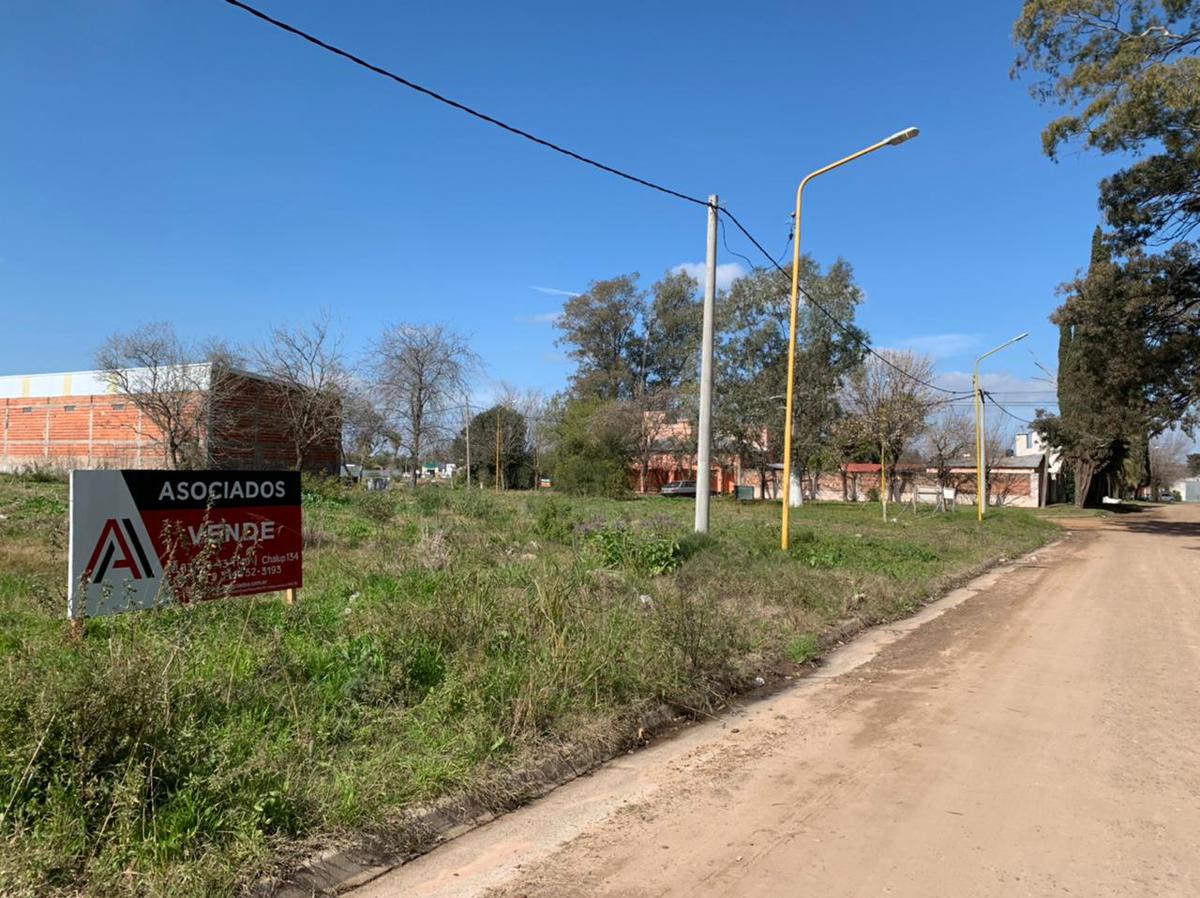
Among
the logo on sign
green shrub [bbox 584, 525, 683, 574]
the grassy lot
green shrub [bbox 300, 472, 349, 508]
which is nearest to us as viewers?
the grassy lot

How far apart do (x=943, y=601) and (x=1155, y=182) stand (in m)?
19.2

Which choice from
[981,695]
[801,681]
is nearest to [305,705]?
[801,681]

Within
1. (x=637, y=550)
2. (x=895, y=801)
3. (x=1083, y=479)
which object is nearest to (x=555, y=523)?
(x=637, y=550)

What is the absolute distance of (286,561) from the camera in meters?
7.30

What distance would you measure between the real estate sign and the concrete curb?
2.10 metres

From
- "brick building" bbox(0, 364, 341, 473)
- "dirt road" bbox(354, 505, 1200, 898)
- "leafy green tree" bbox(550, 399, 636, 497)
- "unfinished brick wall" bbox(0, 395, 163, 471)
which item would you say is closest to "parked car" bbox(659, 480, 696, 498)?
Result: "leafy green tree" bbox(550, 399, 636, 497)

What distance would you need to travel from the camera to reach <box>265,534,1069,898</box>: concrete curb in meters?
3.56

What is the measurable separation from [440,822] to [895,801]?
2655 mm

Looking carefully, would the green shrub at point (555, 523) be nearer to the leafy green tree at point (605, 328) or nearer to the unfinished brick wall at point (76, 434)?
the unfinished brick wall at point (76, 434)

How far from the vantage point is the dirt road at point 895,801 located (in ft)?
12.1

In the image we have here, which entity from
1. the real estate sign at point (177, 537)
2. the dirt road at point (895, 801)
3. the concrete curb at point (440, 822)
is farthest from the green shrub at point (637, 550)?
the real estate sign at point (177, 537)

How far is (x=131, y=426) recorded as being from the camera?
38.9 meters

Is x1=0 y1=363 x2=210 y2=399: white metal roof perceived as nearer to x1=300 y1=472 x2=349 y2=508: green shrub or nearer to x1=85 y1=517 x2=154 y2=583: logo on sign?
x1=300 y1=472 x2=349 y2=508: green shrub

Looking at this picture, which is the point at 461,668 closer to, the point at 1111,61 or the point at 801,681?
the point at 801,681
